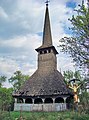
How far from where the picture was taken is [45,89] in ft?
96.9

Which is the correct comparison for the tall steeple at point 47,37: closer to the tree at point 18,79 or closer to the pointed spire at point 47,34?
the pointed spire at point 47,34

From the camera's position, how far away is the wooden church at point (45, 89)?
28328 mm

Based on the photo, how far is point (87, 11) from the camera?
16312mm

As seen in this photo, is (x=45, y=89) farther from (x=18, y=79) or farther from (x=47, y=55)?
(x=18, y=79)

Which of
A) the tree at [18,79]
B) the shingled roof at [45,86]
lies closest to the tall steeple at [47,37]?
the shingled roof at [45,86]

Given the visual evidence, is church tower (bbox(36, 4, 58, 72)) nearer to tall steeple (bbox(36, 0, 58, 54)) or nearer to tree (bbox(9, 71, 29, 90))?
tall steeple (bbox(36, 0, 58, 54))

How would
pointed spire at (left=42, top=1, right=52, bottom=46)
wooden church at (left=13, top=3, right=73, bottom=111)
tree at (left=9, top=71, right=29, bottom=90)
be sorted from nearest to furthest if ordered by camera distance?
wooden church at (left=13, top=3, right=73, bottom=111) < pointed spire at (left=42, top=1, right=52, bottom=46) < tree at (left=9, top=71, right=29, bottom=90)

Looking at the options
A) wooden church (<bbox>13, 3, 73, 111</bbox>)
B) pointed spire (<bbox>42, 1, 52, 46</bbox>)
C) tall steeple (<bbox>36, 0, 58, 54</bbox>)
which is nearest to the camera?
wooden church (<bbox>13, 3, 73, 111</bbox>)

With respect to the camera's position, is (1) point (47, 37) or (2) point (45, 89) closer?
(2) point (45, 89)

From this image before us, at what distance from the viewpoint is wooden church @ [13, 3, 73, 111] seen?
2833 cm

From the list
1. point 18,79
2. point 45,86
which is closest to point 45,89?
point 45,86

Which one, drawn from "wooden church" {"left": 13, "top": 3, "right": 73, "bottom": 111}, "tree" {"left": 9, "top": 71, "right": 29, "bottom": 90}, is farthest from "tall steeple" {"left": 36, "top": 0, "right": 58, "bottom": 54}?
"tree" {"left": 9, "top": 71, "right": 29, "bottom": 90}

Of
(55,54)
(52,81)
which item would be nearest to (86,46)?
(52,81)

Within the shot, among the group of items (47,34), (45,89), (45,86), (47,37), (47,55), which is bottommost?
(45,89)
